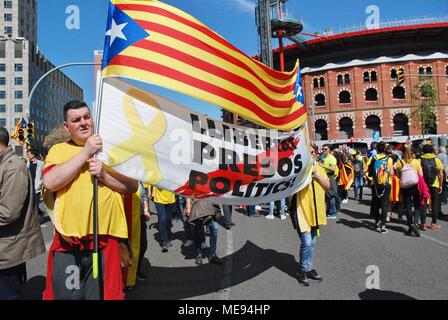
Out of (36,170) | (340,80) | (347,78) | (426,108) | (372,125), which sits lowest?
(36,170)

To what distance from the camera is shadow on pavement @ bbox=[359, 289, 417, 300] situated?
404 cm

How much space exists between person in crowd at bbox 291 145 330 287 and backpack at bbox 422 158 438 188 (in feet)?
15.0

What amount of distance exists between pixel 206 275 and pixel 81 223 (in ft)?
10.2

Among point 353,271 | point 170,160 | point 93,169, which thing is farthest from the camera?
point 353,271

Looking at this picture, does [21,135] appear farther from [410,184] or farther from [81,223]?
[410,184]

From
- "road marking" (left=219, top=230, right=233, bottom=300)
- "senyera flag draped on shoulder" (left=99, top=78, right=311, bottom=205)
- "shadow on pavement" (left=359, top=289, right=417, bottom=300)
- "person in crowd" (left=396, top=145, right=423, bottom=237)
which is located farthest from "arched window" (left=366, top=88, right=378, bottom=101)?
"senyera flag draped on shoulder" (left=99, top=78, right=311, bottom=205)

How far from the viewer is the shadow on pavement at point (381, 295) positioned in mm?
4039

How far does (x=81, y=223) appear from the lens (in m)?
2.34

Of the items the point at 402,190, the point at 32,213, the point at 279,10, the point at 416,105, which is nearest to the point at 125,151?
the point at 32,213

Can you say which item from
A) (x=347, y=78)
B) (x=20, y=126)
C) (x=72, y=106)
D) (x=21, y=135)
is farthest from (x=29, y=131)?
(x=347, y=78)

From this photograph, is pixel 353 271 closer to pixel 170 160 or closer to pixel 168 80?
pixel 170 160

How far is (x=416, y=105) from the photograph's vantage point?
3984cm

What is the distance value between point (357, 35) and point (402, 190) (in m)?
36.2
